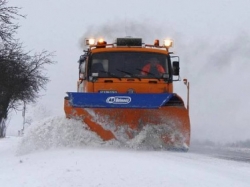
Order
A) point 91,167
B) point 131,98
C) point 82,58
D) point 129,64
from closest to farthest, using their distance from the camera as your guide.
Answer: point 91,167 < point 131,98 < point 129,64 < point 82,58

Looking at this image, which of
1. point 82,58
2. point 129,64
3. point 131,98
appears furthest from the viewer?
point 82,58

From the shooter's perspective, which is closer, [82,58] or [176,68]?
[176,68]

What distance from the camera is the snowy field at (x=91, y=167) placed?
7367 millimetres

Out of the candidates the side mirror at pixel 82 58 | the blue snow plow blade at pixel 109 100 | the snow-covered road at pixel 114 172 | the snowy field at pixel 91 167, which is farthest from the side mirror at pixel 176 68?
the snow-covered road at pixel 114 172

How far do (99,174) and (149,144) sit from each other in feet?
15.1

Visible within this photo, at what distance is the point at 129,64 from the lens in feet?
44.8

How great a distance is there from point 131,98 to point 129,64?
178cm

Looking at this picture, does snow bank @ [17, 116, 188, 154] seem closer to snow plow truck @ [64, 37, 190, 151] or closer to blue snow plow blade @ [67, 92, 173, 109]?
snow plow truck @ [64, 37, 190, 151]

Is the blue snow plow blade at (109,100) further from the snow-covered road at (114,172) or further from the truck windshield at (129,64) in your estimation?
the snow-covered road at (114,172)

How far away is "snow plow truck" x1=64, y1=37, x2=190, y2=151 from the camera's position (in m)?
12.1

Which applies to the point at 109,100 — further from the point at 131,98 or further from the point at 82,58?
the point at 82,58


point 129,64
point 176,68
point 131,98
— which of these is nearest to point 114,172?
point 131,98

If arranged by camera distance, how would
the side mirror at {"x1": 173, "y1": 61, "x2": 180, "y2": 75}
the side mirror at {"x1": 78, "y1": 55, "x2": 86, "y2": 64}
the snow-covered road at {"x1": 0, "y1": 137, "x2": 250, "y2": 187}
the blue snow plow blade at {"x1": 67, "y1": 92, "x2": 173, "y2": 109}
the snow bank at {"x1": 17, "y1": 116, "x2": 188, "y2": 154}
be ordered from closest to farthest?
the snow-covered road at {"x1": 0, "y1": 137, "x2": 250, "y2": 187} → the blue snow plow blade at {"x1": 67, "y1": 92, "x2": 173, "y2": 109} → the snow bank at {"x1": 17, "y1": 116, "x2": 188, "y2": 154} → the side mirror at {"x1": 173, "y1": 61, "x2": 180, "y2": 75} → the side mirror at {"x1": 78, "y1": 55, "x2": 86, "y2": 64}

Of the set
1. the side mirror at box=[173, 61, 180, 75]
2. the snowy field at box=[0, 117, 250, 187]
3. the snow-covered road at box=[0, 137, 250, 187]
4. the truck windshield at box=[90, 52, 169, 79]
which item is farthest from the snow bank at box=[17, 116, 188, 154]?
the side mirror at box=[173, 61, 180, 75]
